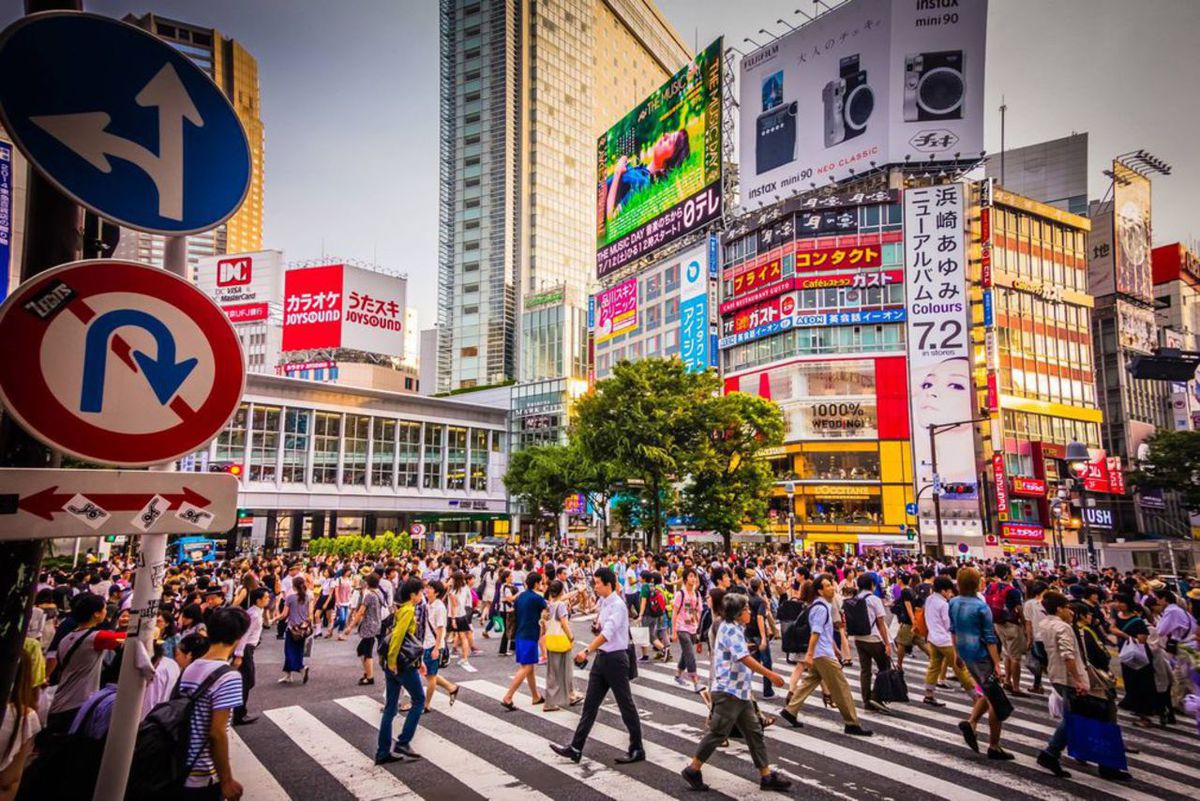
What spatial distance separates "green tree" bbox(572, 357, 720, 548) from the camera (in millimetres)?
32188

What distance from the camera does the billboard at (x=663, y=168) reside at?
178ft

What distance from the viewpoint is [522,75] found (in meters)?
95.5

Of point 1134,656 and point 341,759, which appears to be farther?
point 1134,656

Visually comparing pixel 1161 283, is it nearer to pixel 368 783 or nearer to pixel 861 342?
pixel 861 342

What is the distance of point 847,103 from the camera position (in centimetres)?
4975

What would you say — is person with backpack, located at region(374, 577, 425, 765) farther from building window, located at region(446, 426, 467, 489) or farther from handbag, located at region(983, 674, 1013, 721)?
building window, located at region(446, 426, 467, 489)

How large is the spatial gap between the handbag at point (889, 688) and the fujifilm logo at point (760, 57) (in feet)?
181

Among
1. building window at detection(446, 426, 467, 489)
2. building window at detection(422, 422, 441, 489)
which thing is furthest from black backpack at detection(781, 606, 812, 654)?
building window at detection(446, 426, 467, 489)

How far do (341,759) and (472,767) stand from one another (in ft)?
4.58

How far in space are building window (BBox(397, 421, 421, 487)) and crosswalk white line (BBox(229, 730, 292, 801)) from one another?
165 feet

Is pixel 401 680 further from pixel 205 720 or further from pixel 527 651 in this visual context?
pixel 205 720

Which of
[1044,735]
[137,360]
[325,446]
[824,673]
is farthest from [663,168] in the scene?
[137,360]

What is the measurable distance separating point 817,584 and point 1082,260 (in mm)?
61709

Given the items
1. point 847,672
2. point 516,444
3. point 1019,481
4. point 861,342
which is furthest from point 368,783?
point 516,444
